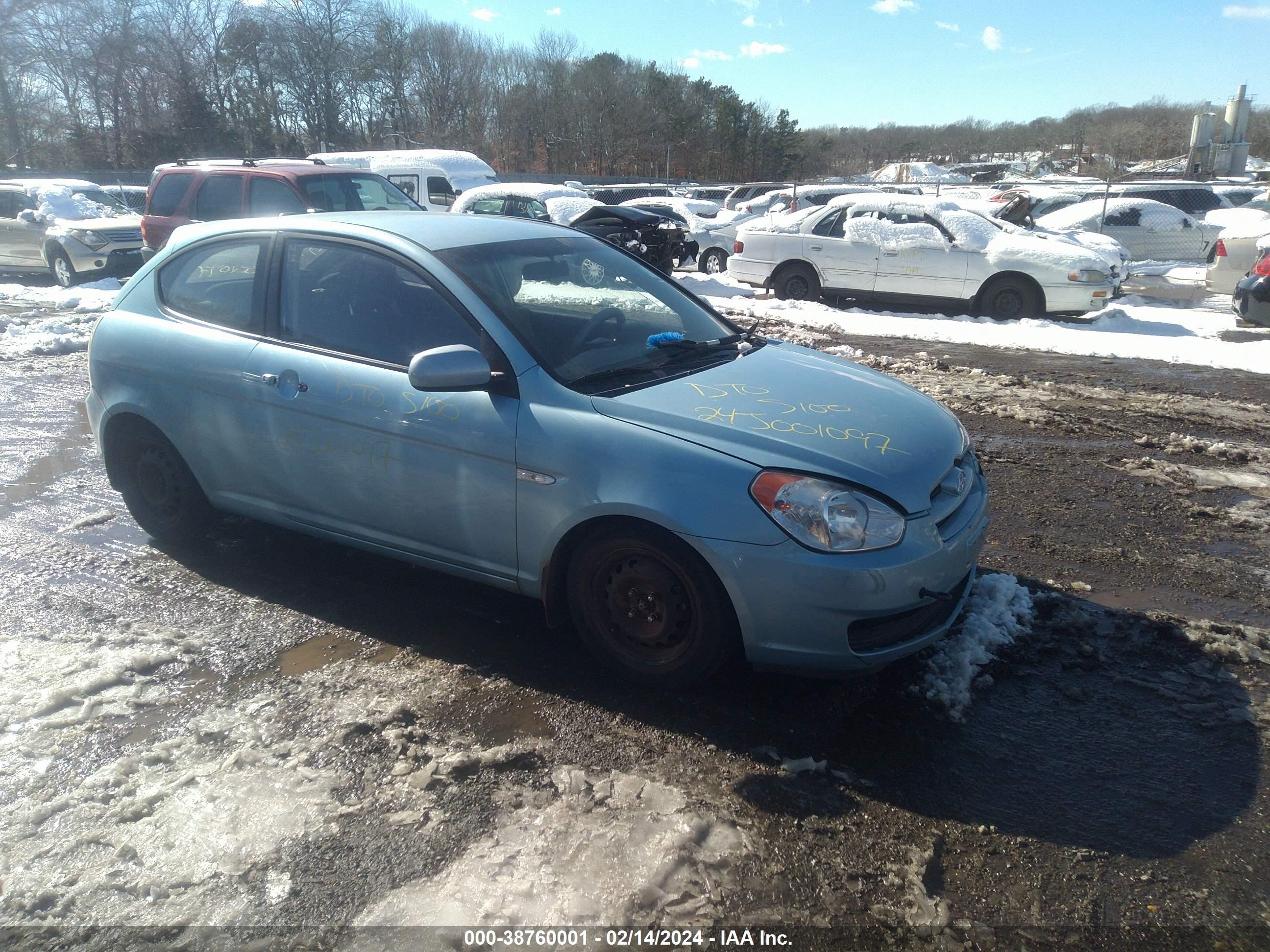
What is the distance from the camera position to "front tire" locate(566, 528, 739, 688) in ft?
9.91

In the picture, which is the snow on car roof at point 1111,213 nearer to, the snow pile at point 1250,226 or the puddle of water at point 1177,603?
the snow pile at point 1250,226

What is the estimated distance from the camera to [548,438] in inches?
127

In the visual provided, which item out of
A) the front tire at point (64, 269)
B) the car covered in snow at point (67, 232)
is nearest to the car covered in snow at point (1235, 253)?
the car covered in snow at point (67, 232)

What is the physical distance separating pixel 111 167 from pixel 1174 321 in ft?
162

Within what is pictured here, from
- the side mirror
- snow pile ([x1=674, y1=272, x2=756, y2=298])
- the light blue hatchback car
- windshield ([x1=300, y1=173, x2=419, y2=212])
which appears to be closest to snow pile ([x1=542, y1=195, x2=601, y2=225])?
snow pile ([x1=674, y1=272, x2=756, y2=298])

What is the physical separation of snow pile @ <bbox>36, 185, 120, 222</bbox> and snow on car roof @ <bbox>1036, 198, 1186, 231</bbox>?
1876cm

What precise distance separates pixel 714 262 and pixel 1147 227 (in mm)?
9090

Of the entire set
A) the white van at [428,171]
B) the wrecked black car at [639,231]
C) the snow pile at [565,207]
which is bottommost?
the wrecked black car at [639,231]

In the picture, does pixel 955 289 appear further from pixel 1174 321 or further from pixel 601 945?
pixel 601 945

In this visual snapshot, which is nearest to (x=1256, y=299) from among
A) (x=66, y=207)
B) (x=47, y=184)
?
(x=66, y=207)

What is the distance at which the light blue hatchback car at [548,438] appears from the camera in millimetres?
2947

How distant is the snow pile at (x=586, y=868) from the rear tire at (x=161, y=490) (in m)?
2.72

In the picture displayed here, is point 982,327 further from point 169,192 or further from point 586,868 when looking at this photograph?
point 169,192

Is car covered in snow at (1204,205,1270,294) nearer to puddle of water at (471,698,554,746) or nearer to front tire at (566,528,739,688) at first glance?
front tire at (566,528,739,688)
